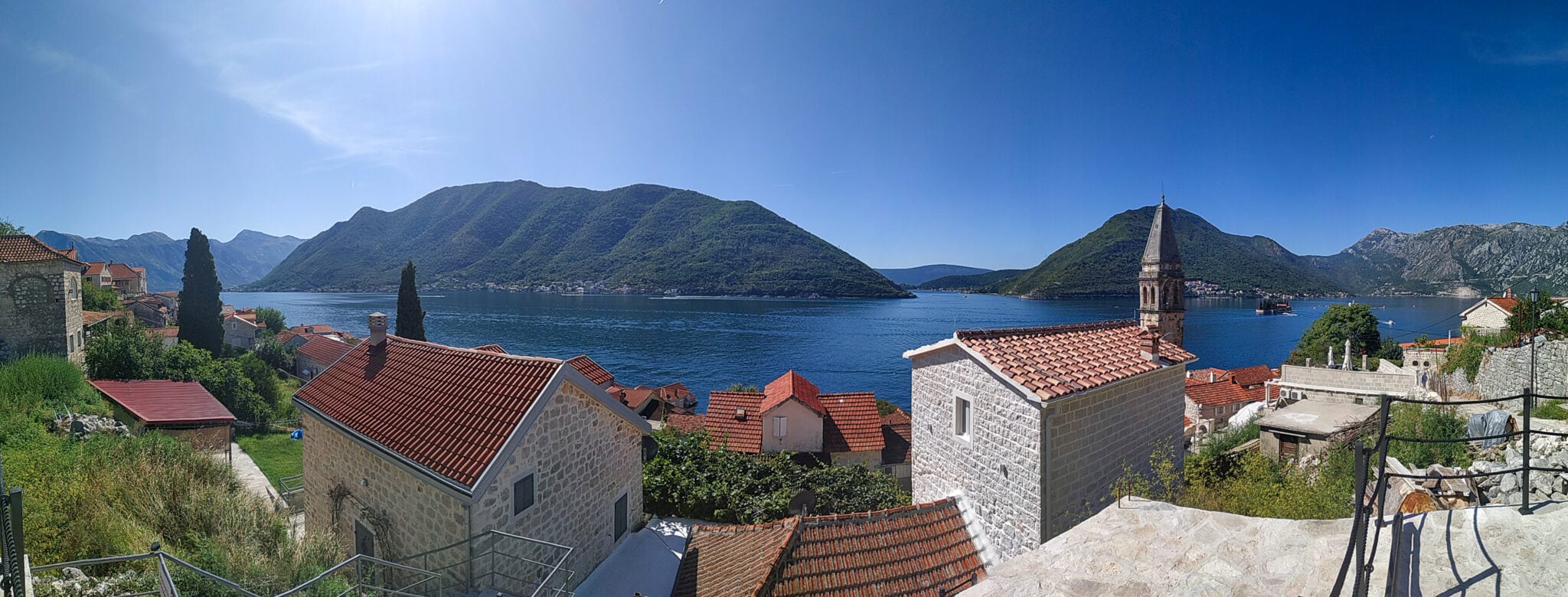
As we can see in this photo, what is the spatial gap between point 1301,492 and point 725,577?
Answer: 772 centimetres

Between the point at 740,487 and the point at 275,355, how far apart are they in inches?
1968

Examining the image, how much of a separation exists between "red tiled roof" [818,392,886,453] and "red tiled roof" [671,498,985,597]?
1049 cm

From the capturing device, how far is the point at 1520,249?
88625 millimetres

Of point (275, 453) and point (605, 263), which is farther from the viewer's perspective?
point (605, 263)

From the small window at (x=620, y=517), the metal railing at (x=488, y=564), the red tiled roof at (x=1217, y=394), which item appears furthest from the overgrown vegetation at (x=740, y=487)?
the red tiled roof at (x=1217, y=394)

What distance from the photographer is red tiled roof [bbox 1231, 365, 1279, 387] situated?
123 feet

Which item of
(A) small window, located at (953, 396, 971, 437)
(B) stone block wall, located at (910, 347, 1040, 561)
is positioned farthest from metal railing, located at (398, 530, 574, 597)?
(A) small window, located at (953, 396, 971, 437)

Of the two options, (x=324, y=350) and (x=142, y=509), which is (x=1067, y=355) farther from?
(x=324, y=350)

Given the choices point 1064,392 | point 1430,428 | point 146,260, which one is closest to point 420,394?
point 1064,392

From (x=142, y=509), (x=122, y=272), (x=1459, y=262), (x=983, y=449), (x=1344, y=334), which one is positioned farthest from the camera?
(x=1459, y=262)

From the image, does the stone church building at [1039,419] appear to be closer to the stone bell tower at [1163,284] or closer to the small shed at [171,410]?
the stone bell tower at [1163,284]

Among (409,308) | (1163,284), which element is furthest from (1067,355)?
(409,308)

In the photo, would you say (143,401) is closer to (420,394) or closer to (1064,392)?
(420,394)

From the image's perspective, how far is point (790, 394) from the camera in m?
19.6
